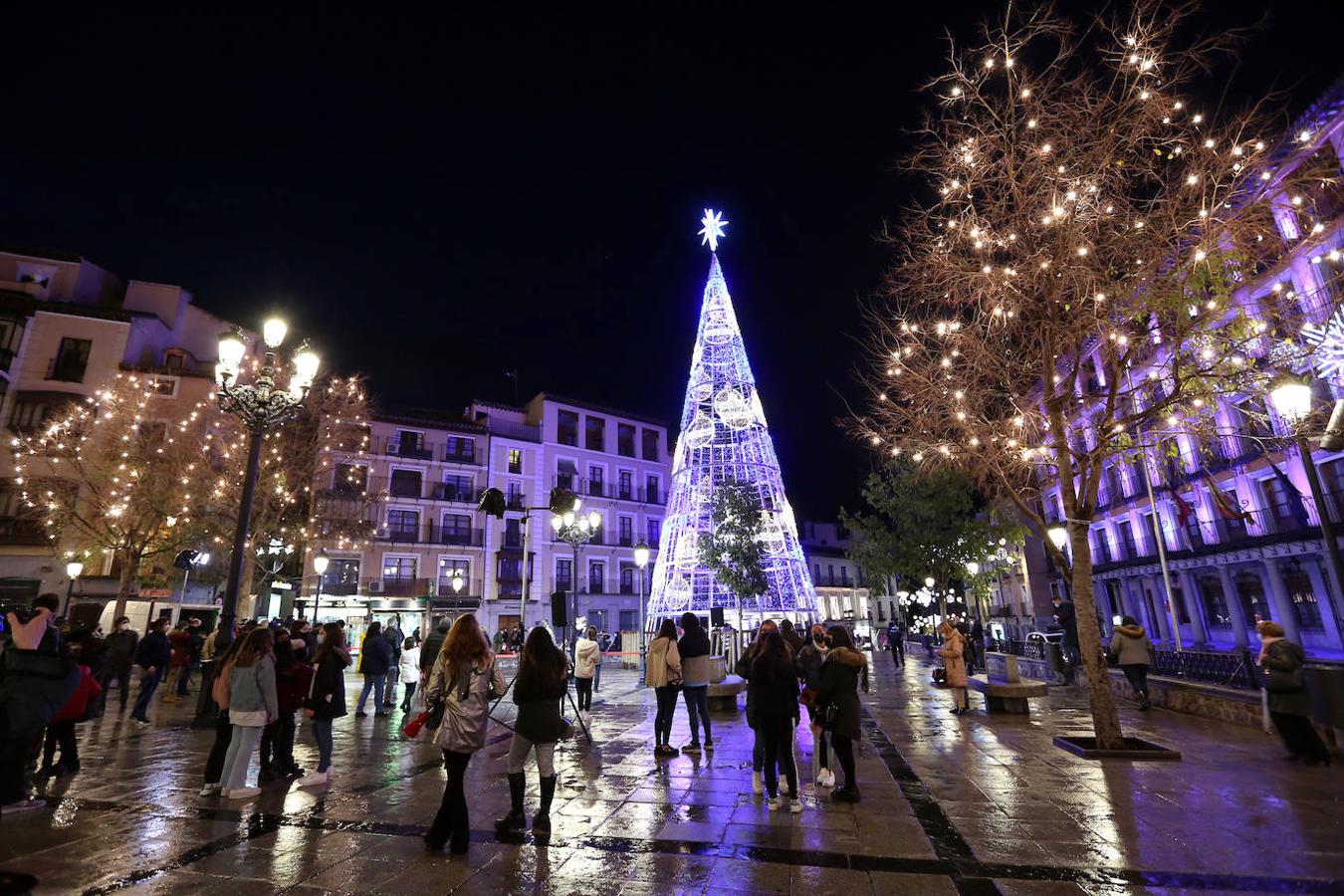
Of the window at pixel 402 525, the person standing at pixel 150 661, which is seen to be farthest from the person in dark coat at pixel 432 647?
the window at pixel 402 525

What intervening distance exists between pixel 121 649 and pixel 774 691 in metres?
13.1

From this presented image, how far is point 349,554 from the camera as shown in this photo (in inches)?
1224

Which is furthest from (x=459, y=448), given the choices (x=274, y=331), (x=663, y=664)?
(x=663, y=664)

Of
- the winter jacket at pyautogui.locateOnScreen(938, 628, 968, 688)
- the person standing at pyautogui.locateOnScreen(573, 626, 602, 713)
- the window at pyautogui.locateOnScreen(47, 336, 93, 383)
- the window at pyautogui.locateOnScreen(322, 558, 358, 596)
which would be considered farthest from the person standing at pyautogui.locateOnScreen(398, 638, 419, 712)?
the window at pyautogui.locateOnScreen(47, 336, 93, 383)

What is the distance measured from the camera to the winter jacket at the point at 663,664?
785 centimetres

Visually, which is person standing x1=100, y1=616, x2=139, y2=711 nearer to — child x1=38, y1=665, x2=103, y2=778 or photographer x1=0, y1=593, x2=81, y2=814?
child x1=38, y1=665, x2=103, y2=778

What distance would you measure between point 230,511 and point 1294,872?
23.1 metres

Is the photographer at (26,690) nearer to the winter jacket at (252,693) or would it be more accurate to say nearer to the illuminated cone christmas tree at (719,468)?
the winter jacket at (252,693)

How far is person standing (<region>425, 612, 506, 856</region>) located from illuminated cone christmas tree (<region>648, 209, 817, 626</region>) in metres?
16.3

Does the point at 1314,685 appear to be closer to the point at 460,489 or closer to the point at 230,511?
the point at 230,511

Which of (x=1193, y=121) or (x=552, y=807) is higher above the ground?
(x=1193, y=121)

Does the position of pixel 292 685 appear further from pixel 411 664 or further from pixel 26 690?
pixel 411 664

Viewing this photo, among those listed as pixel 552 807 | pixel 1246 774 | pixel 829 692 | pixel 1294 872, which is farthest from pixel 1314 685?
pixel 552 807

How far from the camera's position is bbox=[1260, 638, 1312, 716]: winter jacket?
22.2 ft
